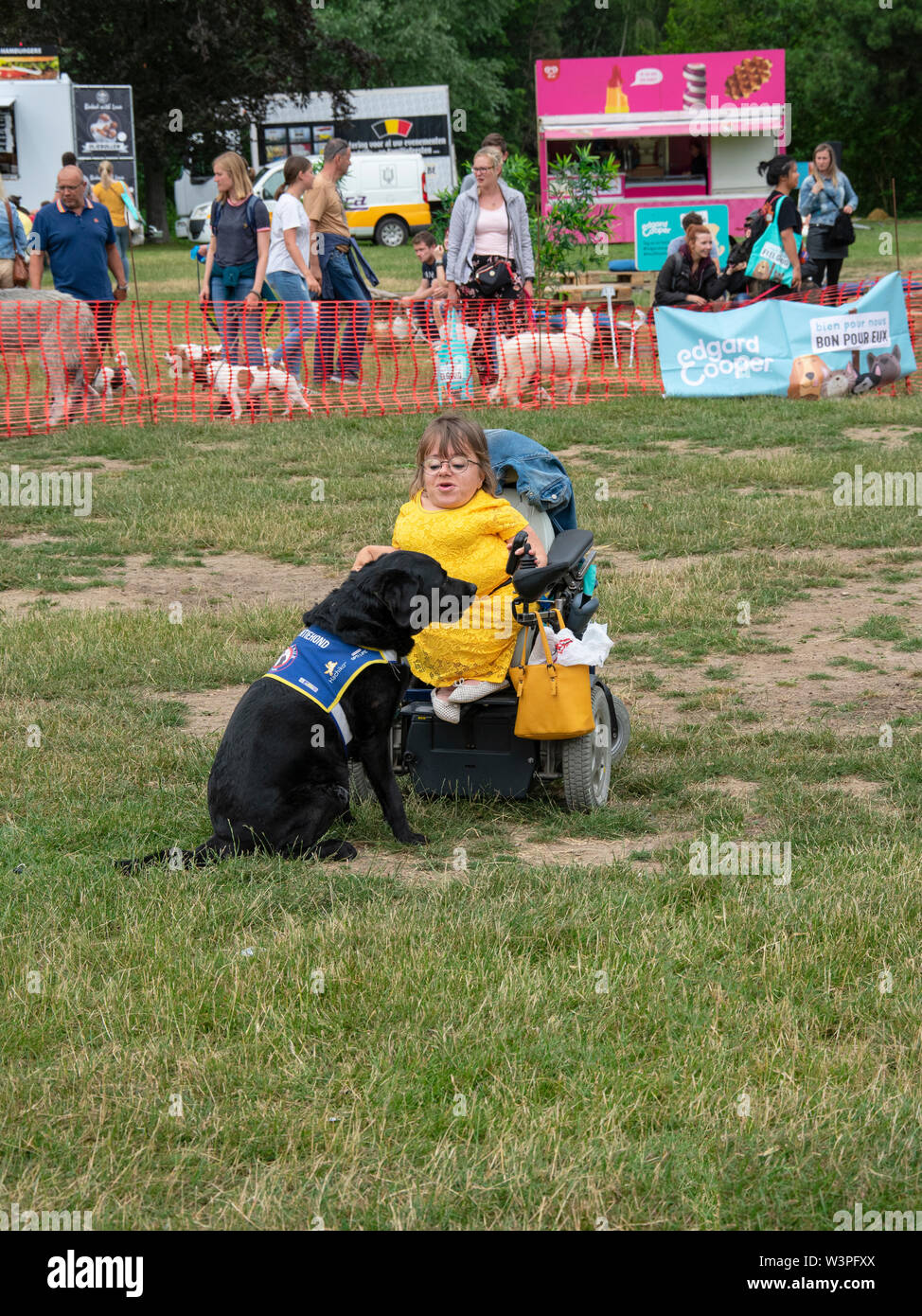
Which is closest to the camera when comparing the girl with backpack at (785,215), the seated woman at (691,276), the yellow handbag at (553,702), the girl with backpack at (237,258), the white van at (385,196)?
the yellow handbag at (553,702)

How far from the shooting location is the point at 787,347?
42.8ft

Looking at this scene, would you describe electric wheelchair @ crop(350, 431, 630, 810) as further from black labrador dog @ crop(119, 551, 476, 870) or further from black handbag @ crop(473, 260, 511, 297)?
black handbag @ crop(473, 260, 511, 297)

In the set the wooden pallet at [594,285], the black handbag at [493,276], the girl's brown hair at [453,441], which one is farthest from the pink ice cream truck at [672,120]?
the girl's brown hair at [453,441]

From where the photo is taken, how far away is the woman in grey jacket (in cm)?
1250

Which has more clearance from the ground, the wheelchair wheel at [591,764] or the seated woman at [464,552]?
the seated woman at [464,552]

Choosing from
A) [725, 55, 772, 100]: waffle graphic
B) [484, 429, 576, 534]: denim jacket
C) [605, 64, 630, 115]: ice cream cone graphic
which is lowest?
[484, 429, 576, 534]: denim jacket

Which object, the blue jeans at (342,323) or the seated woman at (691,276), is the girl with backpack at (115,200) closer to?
the blue jeans at (342,323)

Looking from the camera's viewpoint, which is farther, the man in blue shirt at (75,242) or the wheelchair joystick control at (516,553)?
the man in blue shirt at (75,242)

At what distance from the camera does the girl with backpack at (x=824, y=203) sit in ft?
48.6

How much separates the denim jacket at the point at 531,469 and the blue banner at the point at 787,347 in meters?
8.31

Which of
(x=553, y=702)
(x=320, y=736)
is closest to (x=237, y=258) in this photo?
(x=553, y=702)

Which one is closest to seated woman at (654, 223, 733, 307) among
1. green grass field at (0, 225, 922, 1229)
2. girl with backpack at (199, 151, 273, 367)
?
girl with backpack at (199, 151, 273, 367)

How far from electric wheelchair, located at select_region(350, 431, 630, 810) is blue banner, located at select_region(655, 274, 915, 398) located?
8.39m
